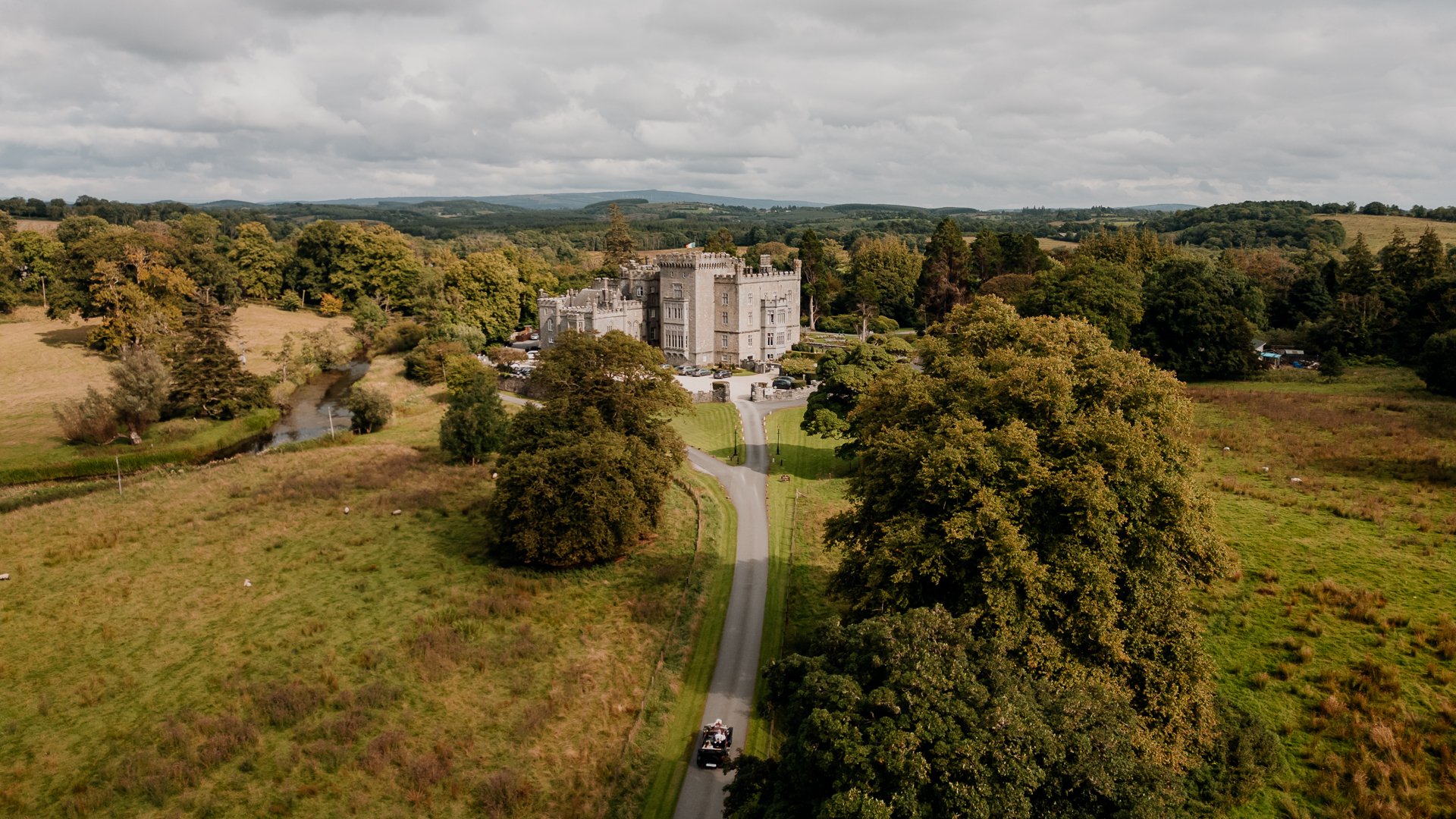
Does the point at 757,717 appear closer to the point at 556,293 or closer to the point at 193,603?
the point at 193,603

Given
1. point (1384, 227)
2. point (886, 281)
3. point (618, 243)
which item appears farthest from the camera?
point (1384, 227)

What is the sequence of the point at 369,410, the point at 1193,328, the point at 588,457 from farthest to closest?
the point at 1193,328
the point at 369,410
the point at 588,457

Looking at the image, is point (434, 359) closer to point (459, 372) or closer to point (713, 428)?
point (459, 372)

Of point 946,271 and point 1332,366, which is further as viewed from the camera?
point 946,271

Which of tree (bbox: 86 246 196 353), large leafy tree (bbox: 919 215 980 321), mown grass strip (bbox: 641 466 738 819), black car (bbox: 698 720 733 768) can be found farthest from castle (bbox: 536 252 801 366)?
black car (bbox: 698 720 733 768)

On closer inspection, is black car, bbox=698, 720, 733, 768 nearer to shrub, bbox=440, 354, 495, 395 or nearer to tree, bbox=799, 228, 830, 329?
shrub, bbox=440, 354, 495, 395

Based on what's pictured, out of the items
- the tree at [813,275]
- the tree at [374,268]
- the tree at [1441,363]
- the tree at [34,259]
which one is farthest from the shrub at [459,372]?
the tree at [1441,363]

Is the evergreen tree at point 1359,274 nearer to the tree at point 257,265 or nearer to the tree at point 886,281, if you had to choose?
the tree at point 886,281

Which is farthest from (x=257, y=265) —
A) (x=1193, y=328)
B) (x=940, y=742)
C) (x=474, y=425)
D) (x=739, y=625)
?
(x=940, y=742)
